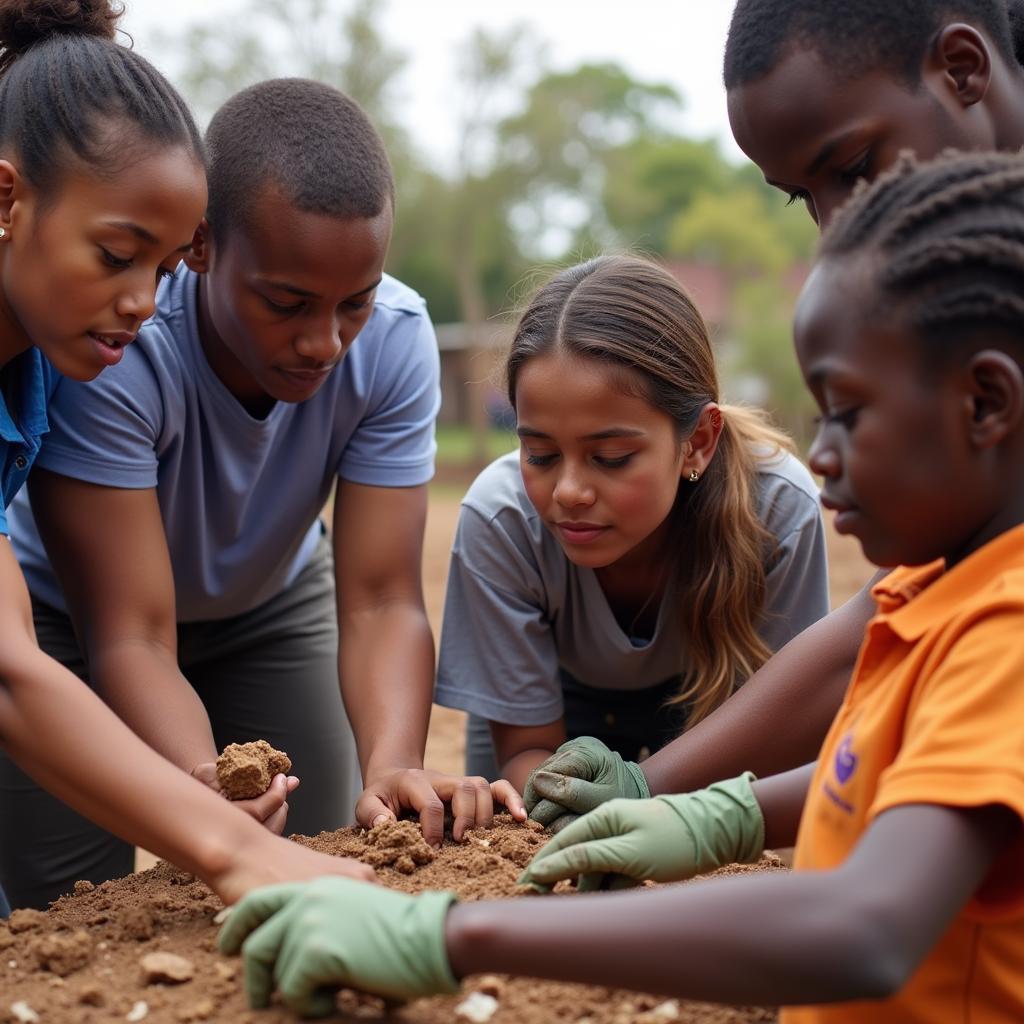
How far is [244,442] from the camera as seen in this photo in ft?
9.57

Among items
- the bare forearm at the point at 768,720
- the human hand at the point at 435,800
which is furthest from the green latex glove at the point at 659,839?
the bare forearm at the point at 768,720

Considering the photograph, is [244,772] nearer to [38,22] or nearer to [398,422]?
[398,422]

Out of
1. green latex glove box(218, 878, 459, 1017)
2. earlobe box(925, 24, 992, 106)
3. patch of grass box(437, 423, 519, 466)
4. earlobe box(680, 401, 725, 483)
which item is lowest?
patch of grass box(437, 423, 519, 466)

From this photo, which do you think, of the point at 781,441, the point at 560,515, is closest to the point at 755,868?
the point at 560,515

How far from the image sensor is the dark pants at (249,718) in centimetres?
316

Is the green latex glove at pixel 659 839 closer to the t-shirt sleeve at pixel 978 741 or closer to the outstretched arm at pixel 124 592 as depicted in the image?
the t-shirt sleeve at pixel 978 741

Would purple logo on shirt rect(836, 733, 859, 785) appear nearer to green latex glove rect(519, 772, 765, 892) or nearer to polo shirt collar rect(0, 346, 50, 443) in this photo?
green latex glove rect(519, 772, 765, 892)

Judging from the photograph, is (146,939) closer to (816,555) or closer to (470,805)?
(470,805)

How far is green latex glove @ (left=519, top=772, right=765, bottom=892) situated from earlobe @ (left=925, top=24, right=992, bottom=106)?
1207 mm

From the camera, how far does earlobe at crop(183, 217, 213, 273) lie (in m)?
2.67

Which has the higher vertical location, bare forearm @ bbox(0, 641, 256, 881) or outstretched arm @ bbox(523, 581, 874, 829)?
bare forearm @ bbox(0, 641, 256, 881)

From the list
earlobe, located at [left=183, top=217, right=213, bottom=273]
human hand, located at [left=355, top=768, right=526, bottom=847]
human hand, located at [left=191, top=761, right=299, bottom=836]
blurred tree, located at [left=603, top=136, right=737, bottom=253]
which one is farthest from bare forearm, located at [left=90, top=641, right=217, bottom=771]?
blurred tree, located at [left=603, top=136, right=737, bottom=253]

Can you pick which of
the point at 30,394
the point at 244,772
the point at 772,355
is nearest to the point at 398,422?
the point at 30,394

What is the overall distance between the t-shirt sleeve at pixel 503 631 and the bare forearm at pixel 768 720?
1.30 ft
